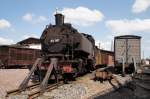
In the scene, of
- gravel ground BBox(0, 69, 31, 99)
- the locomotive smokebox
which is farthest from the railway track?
the locomotive smokebox

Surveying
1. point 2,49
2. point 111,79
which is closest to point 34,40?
point 2,49

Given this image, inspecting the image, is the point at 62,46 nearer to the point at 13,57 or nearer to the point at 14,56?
the point at 13,57

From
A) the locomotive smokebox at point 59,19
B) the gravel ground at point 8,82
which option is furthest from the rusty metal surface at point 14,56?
the locomotive smokebox at point 59,19

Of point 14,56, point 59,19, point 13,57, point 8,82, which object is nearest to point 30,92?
point 8,82

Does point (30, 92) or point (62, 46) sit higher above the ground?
point (62, 46)

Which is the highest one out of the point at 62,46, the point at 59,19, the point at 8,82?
the point at 59,19

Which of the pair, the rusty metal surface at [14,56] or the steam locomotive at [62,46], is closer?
the steam locomotive at [62,46]

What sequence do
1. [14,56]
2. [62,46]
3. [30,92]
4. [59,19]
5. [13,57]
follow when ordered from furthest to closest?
1. [14,56]
2. [13,57]
3. [59,19]
4. [62,46]
5. [30,92]

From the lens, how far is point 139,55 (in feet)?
82.4

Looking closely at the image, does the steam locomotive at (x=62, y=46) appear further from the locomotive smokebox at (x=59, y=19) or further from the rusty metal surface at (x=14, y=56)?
the rusty metal surface at (x=14, y=56)

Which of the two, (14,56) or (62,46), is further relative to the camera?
(14,56)

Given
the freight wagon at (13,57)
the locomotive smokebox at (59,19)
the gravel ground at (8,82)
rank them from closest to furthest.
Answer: the gravel ground at (8,82) → the locomotive smokebox at (59,19) → the freight wagon at (13,57)

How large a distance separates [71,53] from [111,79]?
4.05 m

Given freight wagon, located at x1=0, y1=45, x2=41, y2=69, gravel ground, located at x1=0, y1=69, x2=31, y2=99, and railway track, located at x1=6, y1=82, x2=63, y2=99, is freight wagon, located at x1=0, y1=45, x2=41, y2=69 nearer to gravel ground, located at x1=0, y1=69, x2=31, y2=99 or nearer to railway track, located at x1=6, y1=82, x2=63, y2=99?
gravel ground, located at x1=0, y1=69, x2=31, y2=99
